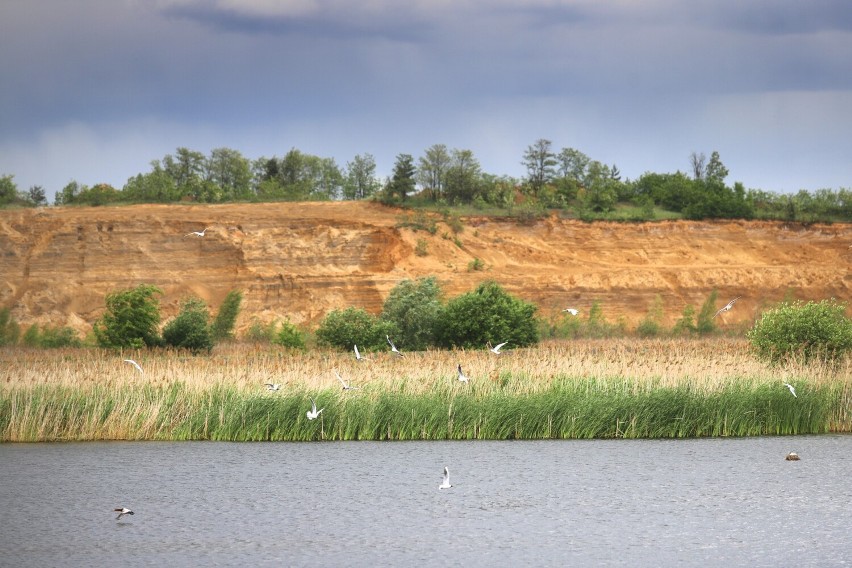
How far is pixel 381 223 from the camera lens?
224ft

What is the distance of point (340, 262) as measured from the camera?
216ft

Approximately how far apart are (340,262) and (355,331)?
21751mm

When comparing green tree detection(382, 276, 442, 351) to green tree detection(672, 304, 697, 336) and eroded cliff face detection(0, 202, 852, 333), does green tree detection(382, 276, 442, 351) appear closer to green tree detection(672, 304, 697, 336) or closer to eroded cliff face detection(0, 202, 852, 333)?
eroded cliff face detection(0, 202, 852, 333)

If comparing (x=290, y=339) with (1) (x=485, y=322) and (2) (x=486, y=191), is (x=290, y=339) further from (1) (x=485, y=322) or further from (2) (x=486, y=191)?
(2) (x=486, y=191)

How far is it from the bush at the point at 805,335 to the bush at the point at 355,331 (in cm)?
1678

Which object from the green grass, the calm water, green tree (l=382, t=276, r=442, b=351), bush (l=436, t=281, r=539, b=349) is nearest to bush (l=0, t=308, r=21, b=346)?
green tree (l=382, t=276, r=442, b=351)

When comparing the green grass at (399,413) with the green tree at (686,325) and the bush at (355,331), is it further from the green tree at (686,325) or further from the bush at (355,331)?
the green tree at (686,325)

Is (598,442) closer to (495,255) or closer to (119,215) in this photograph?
(495,255)

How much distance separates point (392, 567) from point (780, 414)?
45.5 feet

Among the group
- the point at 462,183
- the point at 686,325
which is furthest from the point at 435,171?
the point at 686,325

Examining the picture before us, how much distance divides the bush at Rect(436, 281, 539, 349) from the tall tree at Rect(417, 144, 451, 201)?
32625 mm

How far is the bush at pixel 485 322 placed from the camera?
44.2m

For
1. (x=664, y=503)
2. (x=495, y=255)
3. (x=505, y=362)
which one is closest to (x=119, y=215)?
(x=495, y=255)

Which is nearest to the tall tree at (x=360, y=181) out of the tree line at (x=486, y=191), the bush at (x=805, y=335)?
the tree line at (x=486, y=191)
